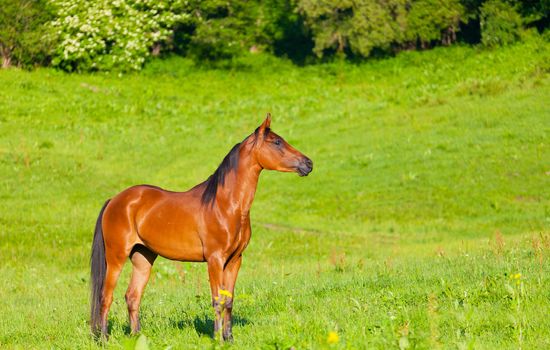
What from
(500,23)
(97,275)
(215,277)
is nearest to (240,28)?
(500,23)

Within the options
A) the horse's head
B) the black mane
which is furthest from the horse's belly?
the horse's head

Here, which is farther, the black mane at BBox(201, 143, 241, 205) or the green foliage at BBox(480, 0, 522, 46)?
the green foliage at BBox(480, 0, 522, 46)

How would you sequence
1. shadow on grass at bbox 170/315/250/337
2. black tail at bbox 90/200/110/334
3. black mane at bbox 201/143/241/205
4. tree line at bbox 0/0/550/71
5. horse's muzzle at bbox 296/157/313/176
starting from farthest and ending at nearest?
tree line at bbox 0/0/550/71, black tail at bbox 90/200/110/334, shadow on grass at bbox 170/315/250/337, black mane at bbox 201/143/241/205, horse's muzzle at bbox 296/157/313/176

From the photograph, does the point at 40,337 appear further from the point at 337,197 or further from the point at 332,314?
the point at 337,197

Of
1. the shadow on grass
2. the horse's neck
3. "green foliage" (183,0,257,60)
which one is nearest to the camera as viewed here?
the horse's neck

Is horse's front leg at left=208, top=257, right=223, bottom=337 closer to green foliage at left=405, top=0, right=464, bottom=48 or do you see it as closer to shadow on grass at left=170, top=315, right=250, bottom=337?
shadow on grass at left=170, top=315, right=250, bottom=337

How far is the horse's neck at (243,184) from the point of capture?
35.2 feet

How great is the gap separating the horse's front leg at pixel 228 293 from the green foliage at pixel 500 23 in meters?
39.4

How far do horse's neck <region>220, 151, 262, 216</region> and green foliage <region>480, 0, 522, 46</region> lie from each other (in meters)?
39.1

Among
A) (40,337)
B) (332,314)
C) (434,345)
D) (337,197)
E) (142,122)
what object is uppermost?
(434,345)

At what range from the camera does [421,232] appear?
→ 26844mm

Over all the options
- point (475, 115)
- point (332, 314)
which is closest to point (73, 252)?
point (332, 314)

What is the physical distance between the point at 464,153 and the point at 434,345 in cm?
2602

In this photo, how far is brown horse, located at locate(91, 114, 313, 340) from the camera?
34.6 ft
